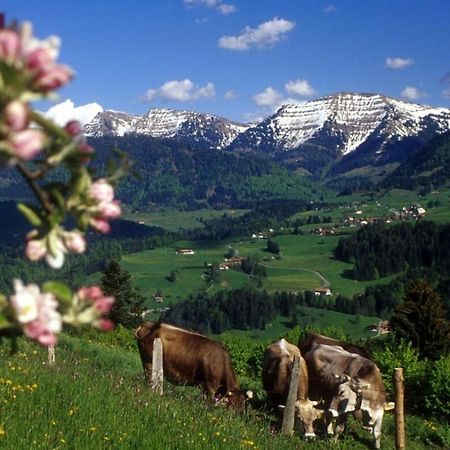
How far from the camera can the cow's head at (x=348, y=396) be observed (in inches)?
613

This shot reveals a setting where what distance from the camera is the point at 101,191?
171 centimetres

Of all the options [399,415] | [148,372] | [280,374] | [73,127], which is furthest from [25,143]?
[148,372]

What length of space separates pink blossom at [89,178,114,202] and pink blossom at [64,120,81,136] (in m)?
0.22

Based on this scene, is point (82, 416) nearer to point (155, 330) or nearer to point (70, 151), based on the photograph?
point (70, 151)

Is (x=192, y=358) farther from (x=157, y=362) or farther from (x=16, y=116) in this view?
(x=16, y=116)

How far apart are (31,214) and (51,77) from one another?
1.64 ft

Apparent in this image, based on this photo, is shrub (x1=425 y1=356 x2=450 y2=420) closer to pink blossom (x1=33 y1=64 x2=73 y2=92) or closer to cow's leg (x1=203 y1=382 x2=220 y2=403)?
cow's leg (x1=203 y1=382 x2=220 y2=403)

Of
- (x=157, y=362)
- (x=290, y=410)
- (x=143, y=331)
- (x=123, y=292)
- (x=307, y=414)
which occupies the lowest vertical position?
(x=123, y=292)

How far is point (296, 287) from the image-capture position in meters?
168

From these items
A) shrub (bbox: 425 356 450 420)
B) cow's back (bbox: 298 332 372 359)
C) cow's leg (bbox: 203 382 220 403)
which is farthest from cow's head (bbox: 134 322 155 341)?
shrub (bbox: 425 356 450 420)

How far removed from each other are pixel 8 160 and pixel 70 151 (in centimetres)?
22

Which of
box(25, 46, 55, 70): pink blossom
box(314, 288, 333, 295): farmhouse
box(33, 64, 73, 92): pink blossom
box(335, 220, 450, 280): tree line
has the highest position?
box(25, 46, 55, 70): pink blossom

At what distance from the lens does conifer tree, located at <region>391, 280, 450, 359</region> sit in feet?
106

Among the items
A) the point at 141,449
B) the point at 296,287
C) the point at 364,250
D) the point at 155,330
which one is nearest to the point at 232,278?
the point at 296,287
